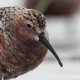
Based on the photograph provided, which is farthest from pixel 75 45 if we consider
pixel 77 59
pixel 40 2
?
pixel 40 2

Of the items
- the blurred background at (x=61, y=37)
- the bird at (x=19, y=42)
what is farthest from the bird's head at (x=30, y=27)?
the blurred background at (x=61, y=37)

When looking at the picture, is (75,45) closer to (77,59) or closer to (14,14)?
(77,59)

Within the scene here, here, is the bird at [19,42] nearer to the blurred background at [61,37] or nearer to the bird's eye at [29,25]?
the bird's eye at [29,25]

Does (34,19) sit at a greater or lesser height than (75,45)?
greater

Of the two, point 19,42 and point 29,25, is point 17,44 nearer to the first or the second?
point 19,42

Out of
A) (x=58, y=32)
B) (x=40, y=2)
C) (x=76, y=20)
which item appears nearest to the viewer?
(x=40, y=2)

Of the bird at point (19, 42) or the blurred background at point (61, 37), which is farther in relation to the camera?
the blurred background at point (61, 37)
